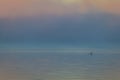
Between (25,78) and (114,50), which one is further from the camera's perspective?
(114,50)

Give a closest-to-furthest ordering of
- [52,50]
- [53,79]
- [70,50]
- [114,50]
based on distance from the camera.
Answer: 1. [53,79]
2. [114,50]
3. [70,50]
4. [52,50]

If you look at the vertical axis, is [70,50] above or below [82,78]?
above

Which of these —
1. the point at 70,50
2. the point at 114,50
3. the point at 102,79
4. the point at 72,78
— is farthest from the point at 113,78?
the point at 70,50

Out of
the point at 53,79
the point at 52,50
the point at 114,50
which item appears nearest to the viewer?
the point at 53,79

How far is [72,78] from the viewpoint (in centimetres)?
2073

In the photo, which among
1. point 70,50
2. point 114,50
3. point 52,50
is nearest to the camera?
point 114,50

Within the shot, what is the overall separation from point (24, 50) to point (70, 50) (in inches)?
648

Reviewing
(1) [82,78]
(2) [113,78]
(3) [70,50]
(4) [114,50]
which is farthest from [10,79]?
(3) [70,50]

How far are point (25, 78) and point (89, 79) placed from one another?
3.89 meters

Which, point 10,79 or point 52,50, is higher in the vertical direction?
point 52,50

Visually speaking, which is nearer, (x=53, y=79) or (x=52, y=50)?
(x=53, y=79)

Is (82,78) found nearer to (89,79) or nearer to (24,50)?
(89,79)

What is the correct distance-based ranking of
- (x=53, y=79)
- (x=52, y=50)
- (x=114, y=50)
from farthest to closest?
(x=52, y=50) < (x=114, y=50) < (x=53, y=79)

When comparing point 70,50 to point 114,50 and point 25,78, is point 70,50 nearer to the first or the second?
point 114,50
